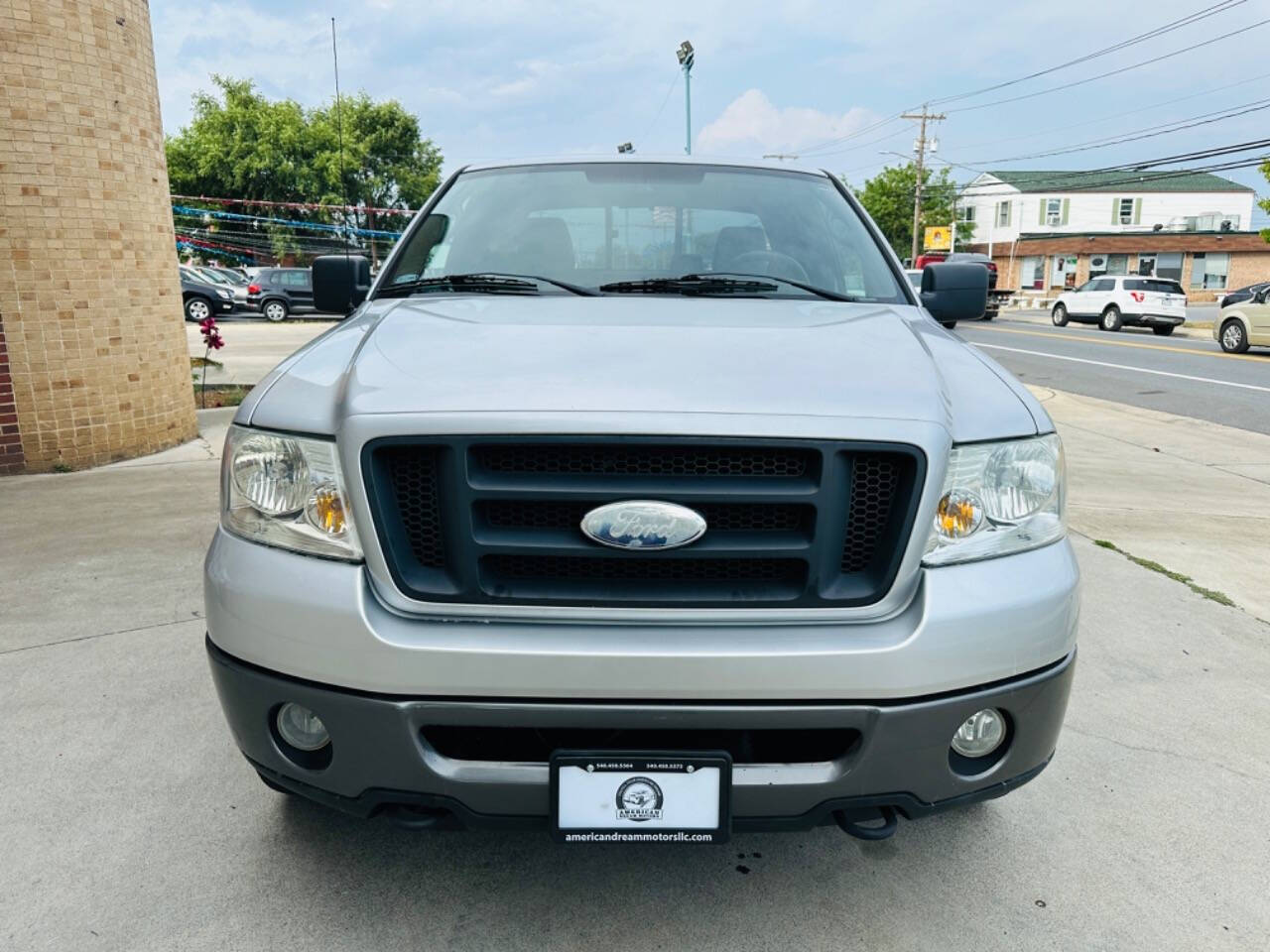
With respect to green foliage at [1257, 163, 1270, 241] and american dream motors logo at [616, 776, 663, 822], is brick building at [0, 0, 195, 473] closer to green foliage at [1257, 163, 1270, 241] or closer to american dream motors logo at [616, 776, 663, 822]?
american dream motors logo at [616, 776, 663, 822]

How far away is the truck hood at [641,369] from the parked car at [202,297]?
925 inches

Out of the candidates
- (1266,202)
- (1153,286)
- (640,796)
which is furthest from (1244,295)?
(640,796)

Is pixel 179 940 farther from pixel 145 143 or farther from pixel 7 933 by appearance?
pixel 145 143

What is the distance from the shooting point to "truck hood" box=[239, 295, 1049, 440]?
1813 millimetres

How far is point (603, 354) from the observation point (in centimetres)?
201

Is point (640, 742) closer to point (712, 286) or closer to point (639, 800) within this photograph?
point (639, 800)

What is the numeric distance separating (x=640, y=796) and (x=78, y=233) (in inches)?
246

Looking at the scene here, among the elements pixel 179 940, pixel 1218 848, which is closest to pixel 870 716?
pixel 1218 848

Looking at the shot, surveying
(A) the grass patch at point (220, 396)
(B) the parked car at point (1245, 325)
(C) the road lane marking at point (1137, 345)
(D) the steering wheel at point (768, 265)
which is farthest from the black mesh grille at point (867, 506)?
(B) the parked car at point (1245, 325)

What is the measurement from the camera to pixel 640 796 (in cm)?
178

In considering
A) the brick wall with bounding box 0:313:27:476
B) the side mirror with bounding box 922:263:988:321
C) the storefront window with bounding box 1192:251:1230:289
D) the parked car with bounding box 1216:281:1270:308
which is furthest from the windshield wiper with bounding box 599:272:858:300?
the storefront window with bounding box 1192:251:1230:289

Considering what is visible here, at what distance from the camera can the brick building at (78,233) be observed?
6012 mm

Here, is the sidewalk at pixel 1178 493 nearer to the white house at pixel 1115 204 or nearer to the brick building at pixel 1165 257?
the brick building at pixel 1165 257

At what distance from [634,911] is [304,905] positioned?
0.74 metres
